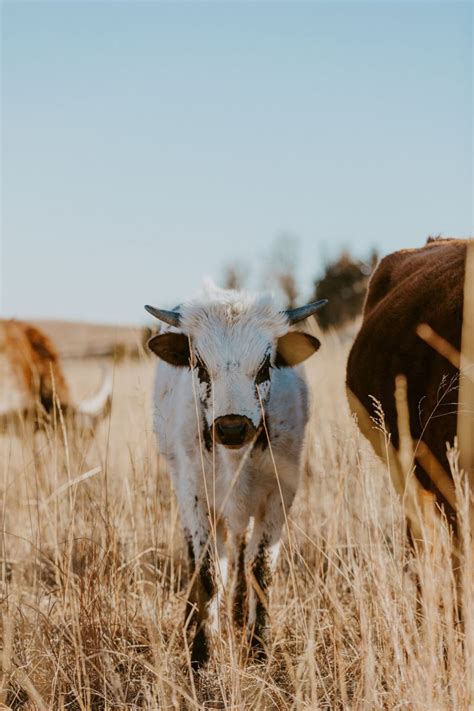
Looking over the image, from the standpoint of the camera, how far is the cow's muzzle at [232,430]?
3551mm

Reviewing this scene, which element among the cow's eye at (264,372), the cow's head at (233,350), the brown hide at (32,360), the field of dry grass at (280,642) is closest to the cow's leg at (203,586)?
the field of dry grass at (280,642)

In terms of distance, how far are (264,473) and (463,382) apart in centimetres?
130

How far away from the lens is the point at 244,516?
162 inches

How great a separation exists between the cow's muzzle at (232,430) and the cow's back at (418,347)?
784 mm

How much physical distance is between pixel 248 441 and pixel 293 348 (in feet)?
2.23

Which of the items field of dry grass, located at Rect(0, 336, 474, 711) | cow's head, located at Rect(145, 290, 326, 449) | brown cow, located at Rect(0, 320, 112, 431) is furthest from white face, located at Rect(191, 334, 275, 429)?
brown cow, located at Rect(0, 320, 112, 431)

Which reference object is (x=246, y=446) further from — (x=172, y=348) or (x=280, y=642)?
(x=280, y=642)

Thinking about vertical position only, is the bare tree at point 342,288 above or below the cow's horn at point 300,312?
above

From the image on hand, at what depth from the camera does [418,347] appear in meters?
3.78

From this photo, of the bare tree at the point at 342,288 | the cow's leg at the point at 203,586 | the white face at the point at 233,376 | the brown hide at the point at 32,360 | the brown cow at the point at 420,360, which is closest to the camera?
the brown cow at the point at 420,360

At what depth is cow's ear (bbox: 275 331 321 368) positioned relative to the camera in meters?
4.10

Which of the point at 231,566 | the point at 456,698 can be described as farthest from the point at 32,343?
the point at 456,698

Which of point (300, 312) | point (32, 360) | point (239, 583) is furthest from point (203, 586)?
point (32, 360)

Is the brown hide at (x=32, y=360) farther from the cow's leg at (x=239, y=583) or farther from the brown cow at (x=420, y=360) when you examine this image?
the brown cow at (x=420, y=360)
